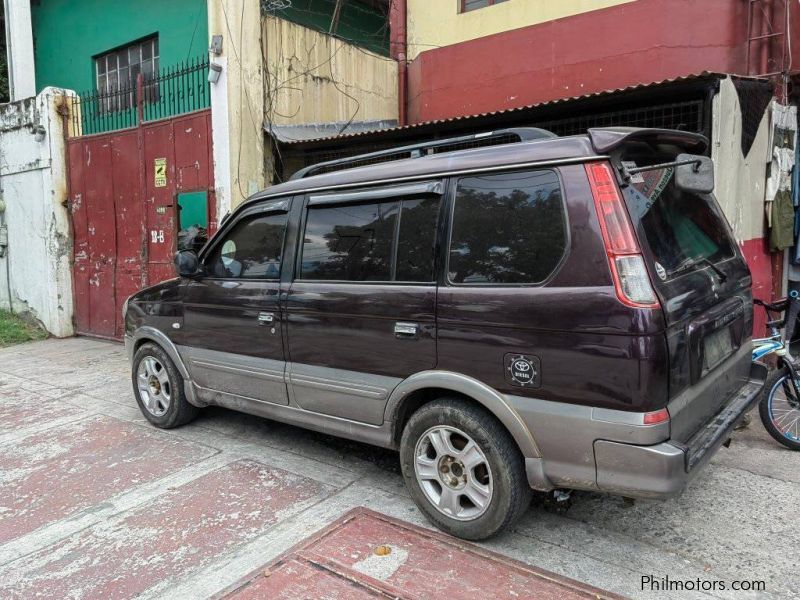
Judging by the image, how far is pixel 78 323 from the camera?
9.46m

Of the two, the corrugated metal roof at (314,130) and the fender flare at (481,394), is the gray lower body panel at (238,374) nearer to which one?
the fender flare at (481,394)

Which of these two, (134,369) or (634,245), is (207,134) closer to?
(134,369)

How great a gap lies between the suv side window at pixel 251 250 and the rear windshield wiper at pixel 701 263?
7.98ft

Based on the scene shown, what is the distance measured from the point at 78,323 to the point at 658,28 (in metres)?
9.35

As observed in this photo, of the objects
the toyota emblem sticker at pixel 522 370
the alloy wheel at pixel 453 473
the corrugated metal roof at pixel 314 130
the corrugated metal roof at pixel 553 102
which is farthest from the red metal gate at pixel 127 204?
the toyota emblem sticker at pixel 522 370

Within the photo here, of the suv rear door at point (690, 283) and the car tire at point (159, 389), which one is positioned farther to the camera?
the car tire at point (159, 389)

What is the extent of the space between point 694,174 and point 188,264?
11.2ft

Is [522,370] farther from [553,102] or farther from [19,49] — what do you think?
[19,49]

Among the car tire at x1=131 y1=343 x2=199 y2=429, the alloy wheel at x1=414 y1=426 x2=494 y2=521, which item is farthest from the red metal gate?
the alloy wheel at x1=414 y1=426 x2=494 y2=521

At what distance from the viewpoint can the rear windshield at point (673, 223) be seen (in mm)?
2695

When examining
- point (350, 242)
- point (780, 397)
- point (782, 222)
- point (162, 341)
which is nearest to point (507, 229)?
point (350, 242)

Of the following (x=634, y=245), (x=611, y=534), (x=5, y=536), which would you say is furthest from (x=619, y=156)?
(x=5, y=536)

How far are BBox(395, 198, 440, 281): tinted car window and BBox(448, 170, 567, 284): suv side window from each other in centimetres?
14

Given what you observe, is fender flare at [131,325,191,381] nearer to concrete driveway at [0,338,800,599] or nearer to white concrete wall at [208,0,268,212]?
concrete driveway at [0,338,800,599]
